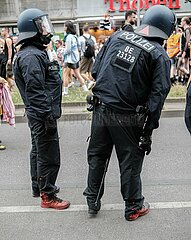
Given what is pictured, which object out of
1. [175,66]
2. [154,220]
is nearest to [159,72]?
[154,220]

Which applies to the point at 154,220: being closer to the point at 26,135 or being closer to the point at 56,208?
the point at 56,208

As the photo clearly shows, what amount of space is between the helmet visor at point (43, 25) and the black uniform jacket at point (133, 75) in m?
0.61

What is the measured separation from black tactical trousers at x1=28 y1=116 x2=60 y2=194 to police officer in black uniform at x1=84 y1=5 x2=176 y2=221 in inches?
15.9

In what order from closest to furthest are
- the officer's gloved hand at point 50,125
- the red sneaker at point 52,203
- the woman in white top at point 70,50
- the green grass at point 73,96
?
the officer's gloved hand at point 50,125, the red sneaker at point 52,203, the green grass at point 73,96, the woman in white top at point 70,50

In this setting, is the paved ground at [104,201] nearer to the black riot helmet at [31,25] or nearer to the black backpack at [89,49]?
the black riot helmet at [31,25]

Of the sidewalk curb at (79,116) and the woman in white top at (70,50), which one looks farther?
the woman in white top at (70,50)

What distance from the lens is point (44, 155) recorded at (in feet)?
11.1

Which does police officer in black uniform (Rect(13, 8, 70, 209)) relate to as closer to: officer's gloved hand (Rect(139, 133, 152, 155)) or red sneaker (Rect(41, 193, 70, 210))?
red sneaker (Rect(41, 193, 70, 210))

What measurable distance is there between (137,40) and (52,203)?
1.79 m

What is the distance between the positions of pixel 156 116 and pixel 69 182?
5.39 feet

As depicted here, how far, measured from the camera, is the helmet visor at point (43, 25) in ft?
10.6

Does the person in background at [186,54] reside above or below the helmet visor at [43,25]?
below

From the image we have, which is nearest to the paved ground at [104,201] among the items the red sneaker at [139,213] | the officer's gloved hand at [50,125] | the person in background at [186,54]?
the red sneaker at [139,213]

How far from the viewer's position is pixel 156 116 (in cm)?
294
